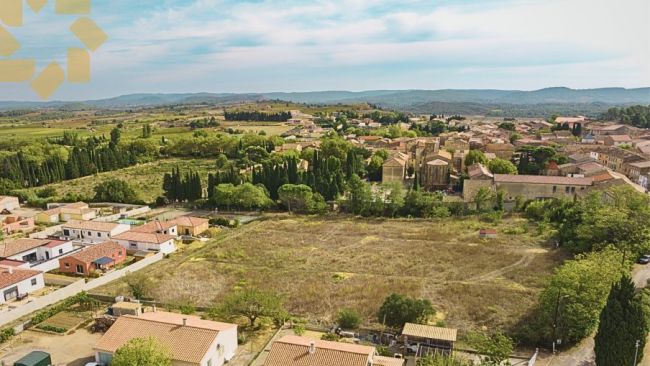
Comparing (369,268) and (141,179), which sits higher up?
(141,179)

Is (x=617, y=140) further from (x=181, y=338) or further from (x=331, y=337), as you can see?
(x=181, y=338)

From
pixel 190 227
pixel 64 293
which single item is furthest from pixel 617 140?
pixel 64 293

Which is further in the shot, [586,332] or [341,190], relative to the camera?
[341,190]

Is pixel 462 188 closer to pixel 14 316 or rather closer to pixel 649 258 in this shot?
pixel 649 258

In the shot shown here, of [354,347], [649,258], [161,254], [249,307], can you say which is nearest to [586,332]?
[354,347]

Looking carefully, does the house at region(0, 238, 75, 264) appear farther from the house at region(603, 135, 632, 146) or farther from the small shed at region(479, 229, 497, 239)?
the house at region(603, 135, 632, 146)
